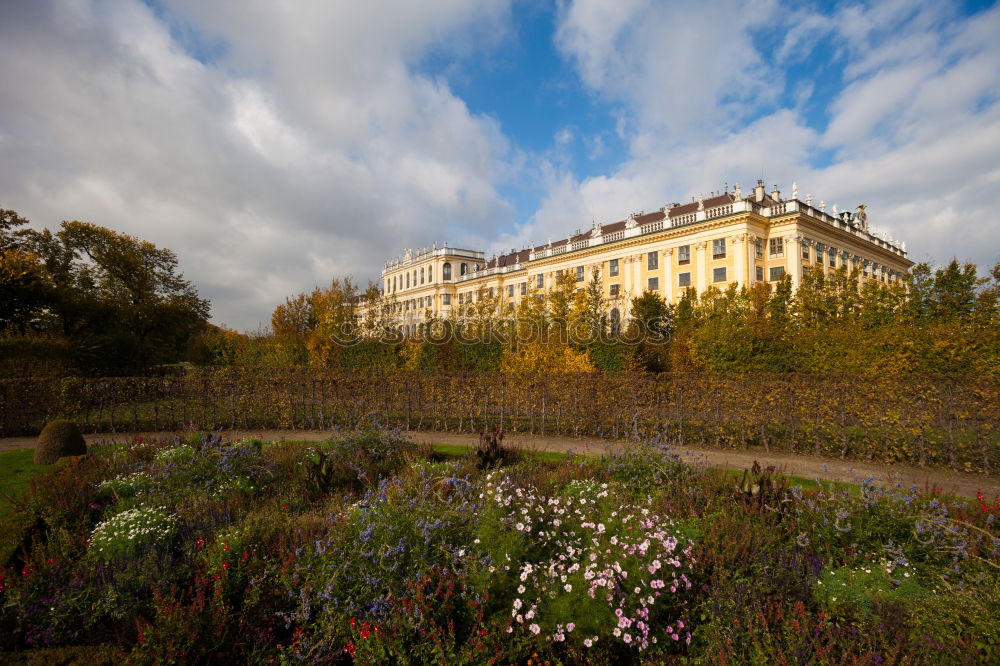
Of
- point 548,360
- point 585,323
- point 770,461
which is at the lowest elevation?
point 770,461

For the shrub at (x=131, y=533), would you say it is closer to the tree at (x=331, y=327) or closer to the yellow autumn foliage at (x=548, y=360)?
the yellow autumn foliage at (x=548, y=360)

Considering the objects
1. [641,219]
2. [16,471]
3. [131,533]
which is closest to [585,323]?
[16,471]

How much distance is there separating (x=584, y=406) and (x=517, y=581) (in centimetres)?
880

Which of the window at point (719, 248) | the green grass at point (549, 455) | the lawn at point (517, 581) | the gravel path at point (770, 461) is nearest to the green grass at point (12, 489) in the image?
the lawn at point (517, 581)

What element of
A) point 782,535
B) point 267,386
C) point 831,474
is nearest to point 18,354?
point 267,386

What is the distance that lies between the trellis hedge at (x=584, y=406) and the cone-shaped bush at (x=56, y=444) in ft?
11.9

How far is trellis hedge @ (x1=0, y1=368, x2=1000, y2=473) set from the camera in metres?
8.82

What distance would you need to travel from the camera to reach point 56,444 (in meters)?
8.50

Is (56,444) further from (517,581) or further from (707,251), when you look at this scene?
(707,251)

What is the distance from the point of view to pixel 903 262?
54.8 metres

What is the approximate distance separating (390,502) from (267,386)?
10774 mm

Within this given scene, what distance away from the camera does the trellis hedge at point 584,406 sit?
347 inches

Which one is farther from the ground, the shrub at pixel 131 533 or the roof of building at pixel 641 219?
the roof of building at pixel 641 219

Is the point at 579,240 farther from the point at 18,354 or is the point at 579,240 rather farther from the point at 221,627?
the point at 221,627
